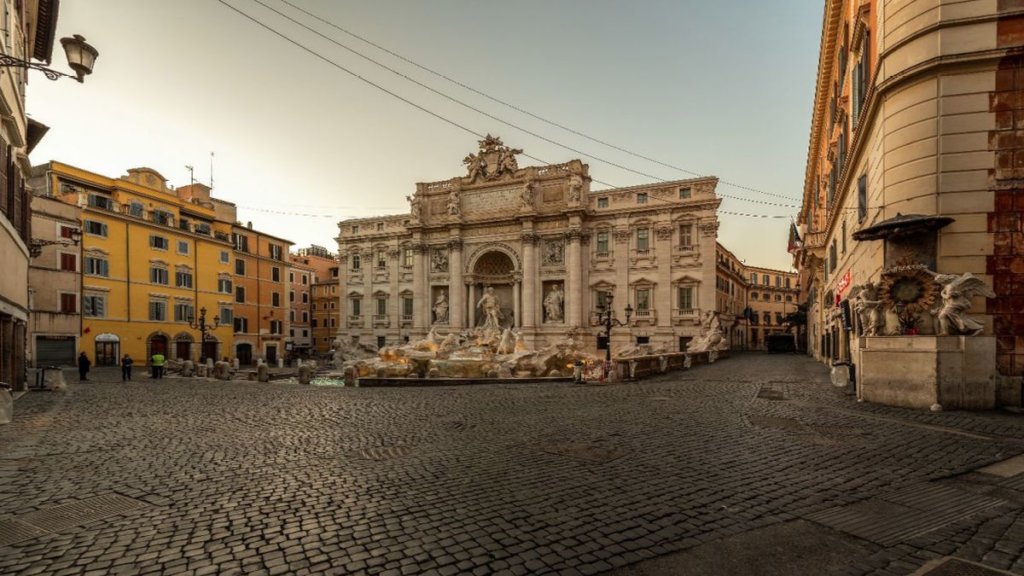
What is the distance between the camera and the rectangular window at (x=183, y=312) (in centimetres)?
3841

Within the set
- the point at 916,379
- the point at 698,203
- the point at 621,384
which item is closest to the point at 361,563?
the point at 916,379

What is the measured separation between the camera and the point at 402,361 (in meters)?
24.8

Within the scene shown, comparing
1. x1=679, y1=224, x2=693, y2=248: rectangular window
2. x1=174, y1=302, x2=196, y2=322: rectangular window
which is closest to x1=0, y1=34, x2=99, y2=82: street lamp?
x1=679, y1=224, x2=693, y2=248: rectangular window

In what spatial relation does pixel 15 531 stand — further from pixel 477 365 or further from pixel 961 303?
pixel 477 365

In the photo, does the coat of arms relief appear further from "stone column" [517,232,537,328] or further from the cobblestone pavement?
the cobblestone pavement

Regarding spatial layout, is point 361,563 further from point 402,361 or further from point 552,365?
point 402,361

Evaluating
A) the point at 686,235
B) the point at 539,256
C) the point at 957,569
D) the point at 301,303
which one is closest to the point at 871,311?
the point at 957,569

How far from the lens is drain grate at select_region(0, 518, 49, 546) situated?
424cm

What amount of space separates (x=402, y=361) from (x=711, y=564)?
22.5m

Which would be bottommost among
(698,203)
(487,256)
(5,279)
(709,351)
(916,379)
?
(709,351)

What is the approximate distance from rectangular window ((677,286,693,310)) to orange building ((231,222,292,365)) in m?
37.8

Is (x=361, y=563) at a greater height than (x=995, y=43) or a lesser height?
lesser

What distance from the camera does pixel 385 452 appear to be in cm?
733

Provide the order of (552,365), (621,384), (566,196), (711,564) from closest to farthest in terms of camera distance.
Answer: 1. (711,564)
2. (621,384)
3. (552,365)
4. (566,196)
